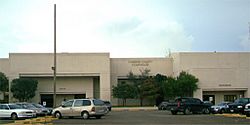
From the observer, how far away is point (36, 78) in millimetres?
86812

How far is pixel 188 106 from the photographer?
45.5 m

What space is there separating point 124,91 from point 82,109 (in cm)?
4737

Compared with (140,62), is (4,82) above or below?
below

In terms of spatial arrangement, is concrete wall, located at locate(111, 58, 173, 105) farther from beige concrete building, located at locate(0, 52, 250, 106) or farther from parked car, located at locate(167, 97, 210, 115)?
parked car, located at locate(167, 97, 210, 115)

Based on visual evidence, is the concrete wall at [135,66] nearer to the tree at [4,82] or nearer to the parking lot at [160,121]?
the tree at [4,82]

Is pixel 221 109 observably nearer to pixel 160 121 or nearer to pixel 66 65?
pixel 160 121

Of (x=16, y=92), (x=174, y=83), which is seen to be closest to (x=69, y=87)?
(x=16, y=92)

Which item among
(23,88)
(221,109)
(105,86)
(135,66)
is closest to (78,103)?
(221,109)

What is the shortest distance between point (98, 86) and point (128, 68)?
644 centimetres

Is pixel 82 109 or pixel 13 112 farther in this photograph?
pixel 13 112

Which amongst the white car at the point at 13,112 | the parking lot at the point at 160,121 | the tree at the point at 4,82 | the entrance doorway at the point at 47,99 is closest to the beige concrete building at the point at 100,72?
the entrance doorway at the point at 47,99

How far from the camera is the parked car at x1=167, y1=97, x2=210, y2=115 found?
45.4 m

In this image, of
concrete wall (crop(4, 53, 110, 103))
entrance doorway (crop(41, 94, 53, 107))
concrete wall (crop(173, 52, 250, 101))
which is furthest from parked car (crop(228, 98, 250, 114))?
entrance doorway (crop(41, 94, 53, 107))

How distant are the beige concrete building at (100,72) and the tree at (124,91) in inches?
61.9
